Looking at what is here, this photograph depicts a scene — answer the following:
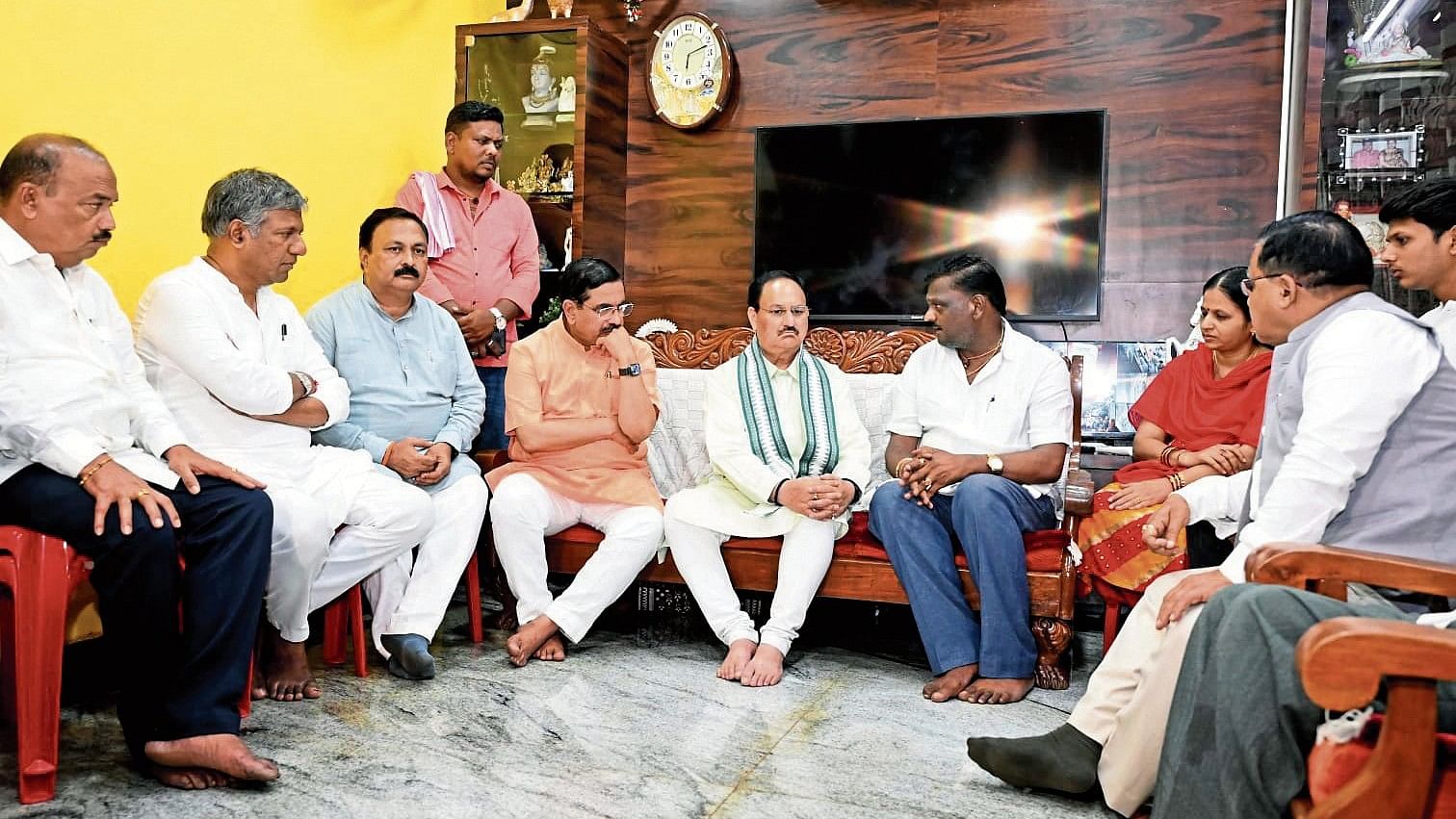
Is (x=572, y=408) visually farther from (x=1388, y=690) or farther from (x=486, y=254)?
(x=1388, y=690)

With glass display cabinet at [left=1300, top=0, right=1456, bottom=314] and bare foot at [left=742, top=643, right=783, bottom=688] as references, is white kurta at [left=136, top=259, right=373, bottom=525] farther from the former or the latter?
glass display cabinet at [left=1300, top=0, right=1456, bottom=314]

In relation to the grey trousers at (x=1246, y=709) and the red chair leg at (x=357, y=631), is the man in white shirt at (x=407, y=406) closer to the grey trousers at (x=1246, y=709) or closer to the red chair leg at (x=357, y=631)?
the red chair leg at (x=357, y=631)

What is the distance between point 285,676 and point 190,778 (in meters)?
0.65

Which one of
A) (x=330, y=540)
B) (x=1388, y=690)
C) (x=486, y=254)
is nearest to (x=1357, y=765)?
(x=1388, y=690)

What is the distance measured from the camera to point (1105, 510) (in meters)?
3.20

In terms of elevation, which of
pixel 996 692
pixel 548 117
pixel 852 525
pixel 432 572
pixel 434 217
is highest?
pixel 548 117

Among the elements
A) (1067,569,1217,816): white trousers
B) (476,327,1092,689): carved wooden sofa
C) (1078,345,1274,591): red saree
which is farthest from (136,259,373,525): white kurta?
(1078,345,1274,591): red saree

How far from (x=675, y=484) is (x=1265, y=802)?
2.59m

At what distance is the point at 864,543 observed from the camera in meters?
3.36

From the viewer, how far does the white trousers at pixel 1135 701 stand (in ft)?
6.55

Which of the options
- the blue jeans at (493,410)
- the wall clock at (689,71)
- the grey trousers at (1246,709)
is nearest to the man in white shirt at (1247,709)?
the grey trousers at (1246,709)

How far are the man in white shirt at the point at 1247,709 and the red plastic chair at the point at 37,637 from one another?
201cm

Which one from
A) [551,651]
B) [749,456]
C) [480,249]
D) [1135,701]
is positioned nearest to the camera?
[1135,701]

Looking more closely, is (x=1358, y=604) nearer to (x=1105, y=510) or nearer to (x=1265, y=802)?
(x=1265, y=802)
